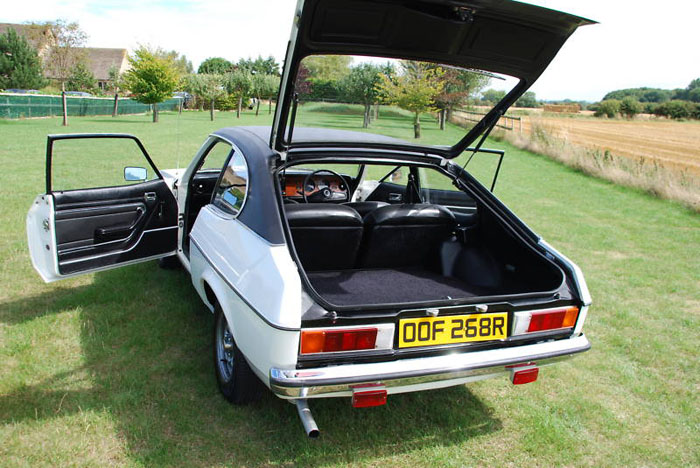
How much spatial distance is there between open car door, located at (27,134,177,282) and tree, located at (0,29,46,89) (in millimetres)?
45666

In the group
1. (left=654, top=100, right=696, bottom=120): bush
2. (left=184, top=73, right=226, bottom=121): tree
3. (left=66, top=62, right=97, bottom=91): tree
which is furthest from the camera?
(left=66, top=62, right=97, bottom=91): tree

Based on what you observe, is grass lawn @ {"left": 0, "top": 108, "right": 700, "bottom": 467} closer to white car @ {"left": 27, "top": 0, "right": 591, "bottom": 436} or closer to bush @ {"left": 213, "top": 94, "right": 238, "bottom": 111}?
white car @ {"left": 27, "top": 0, "right": 591, "bottom": 436}

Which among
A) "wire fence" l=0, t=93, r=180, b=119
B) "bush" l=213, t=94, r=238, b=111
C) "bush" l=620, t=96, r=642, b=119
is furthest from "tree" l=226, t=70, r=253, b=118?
"bush" l=620, t=96, r=642, b=119

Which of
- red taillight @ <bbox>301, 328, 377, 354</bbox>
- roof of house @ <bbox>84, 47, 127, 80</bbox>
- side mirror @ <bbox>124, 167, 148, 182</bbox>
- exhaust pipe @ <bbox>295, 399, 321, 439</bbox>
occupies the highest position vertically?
roof of house @ <bbox>84, 47, 127, 80</bbox>

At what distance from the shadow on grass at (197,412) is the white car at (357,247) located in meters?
0.22

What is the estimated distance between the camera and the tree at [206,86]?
3875cm

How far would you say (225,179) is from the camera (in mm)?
3404

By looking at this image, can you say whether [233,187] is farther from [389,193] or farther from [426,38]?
[389,193]

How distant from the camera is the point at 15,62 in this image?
40.5 m

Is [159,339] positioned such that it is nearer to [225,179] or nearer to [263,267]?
[225,179]

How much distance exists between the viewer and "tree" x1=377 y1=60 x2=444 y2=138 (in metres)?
3.10

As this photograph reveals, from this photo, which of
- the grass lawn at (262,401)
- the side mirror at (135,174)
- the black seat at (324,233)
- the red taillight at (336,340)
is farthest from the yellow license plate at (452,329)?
the side mirror at (135,174)

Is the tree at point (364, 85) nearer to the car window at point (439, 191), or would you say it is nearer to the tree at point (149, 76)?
the car window at point (439, 191)

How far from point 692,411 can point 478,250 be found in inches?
68.7
